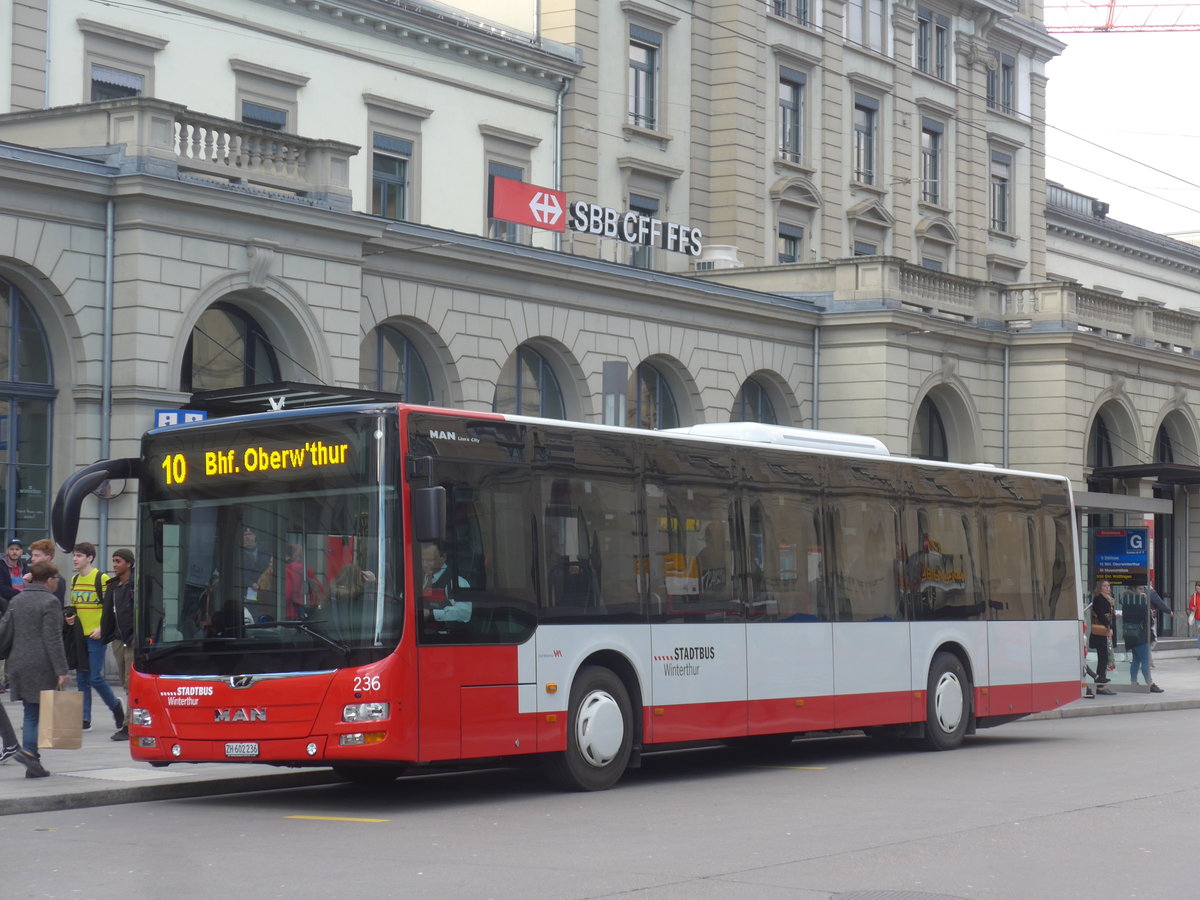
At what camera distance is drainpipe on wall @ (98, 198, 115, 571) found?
76.2ft

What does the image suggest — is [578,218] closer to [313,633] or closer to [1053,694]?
[1053,694]

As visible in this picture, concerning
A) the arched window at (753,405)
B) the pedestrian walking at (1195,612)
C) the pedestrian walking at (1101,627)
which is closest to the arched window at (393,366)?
the arched window at (753,405)

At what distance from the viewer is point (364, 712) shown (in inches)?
505

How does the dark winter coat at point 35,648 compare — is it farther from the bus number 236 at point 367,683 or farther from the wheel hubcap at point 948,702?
the wheel hubcap at point 948,702

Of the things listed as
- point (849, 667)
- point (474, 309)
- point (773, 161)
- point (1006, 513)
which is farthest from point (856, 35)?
point (849, 667)

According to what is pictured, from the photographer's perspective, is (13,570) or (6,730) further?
(13,570)

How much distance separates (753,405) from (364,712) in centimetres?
2544

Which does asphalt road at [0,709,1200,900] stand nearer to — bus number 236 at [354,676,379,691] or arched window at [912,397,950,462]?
bus number 236 at [354,676,379,691]

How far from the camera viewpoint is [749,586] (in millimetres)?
16453

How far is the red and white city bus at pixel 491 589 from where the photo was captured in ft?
42.7

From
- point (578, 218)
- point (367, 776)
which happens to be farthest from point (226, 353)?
point (367, 776)

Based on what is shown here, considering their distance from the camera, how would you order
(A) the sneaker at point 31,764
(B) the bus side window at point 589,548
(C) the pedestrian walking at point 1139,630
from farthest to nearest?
(C) the pedestrian walking at point 1139,630 → (B) the bus side window at point 589,548 → (A) the sneaker at point 31,764

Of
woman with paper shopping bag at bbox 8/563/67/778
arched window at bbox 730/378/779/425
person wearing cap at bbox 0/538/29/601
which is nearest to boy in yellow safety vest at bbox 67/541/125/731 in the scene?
person wearing cap at bbox 0/538/29/601

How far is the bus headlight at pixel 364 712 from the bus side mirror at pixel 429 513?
120cm
